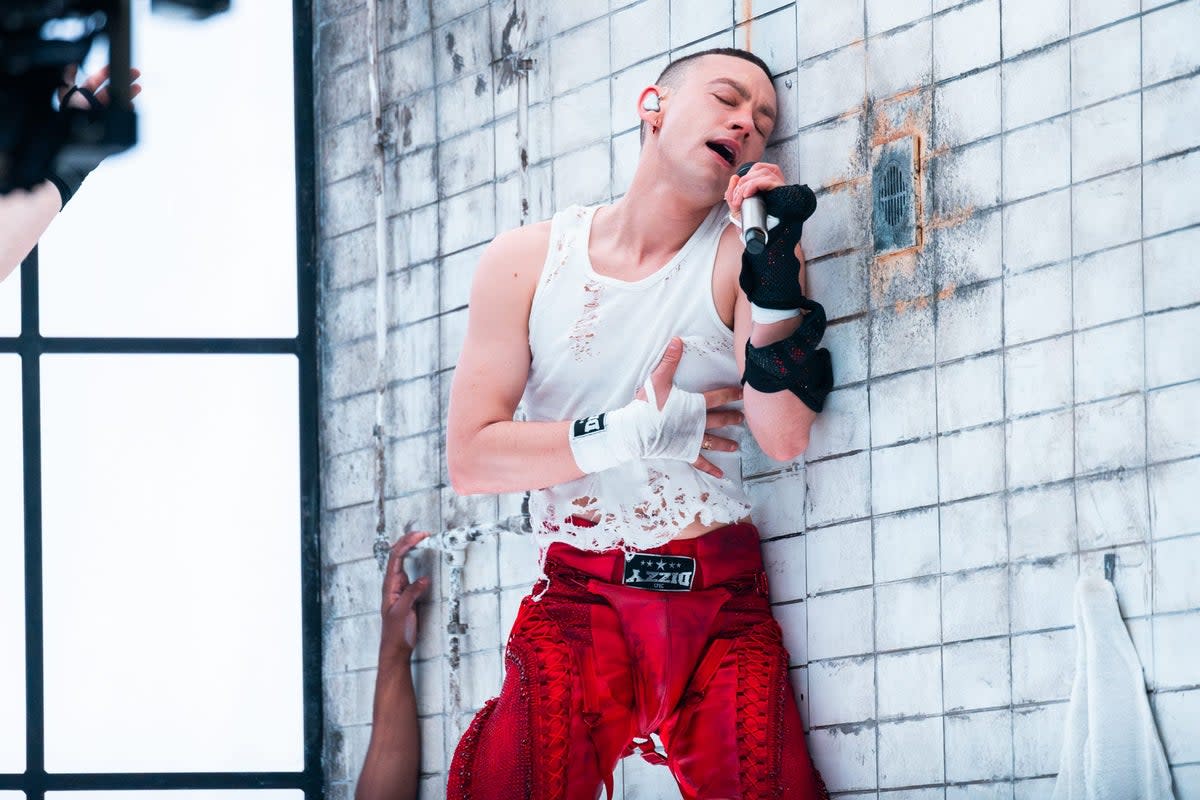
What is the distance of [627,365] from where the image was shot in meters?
3.19

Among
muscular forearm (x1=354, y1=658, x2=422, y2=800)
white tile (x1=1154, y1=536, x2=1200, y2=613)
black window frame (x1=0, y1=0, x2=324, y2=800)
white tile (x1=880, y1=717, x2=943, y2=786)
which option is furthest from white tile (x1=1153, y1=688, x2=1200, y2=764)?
black window frame (x1=0, y1=0, x2=324, y2=800)

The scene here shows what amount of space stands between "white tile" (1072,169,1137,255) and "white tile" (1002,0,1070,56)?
252 mm

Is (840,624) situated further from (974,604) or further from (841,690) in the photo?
(974,604)

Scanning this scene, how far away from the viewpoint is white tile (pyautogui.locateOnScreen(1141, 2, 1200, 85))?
2543mm

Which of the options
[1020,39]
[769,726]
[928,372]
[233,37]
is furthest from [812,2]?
[233,37]

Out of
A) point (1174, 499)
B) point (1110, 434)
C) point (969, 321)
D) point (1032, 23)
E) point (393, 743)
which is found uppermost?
point (1032, 23)

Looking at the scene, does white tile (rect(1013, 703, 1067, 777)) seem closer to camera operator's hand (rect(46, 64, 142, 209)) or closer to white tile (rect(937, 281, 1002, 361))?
white tile (rect(937, 281, 1002, 361))

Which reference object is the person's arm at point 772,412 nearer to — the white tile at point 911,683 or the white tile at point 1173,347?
the white tile at point 911,683

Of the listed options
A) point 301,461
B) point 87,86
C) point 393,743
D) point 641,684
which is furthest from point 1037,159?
point 301,461

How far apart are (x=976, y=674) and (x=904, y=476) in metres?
0.35

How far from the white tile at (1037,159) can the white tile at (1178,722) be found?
78cm

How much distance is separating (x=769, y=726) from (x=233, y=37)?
8.12 ft

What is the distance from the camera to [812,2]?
3213 millimetres

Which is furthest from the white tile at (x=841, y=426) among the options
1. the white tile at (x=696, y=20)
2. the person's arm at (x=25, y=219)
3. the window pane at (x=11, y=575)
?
the window pane at (x=11, y=575)
